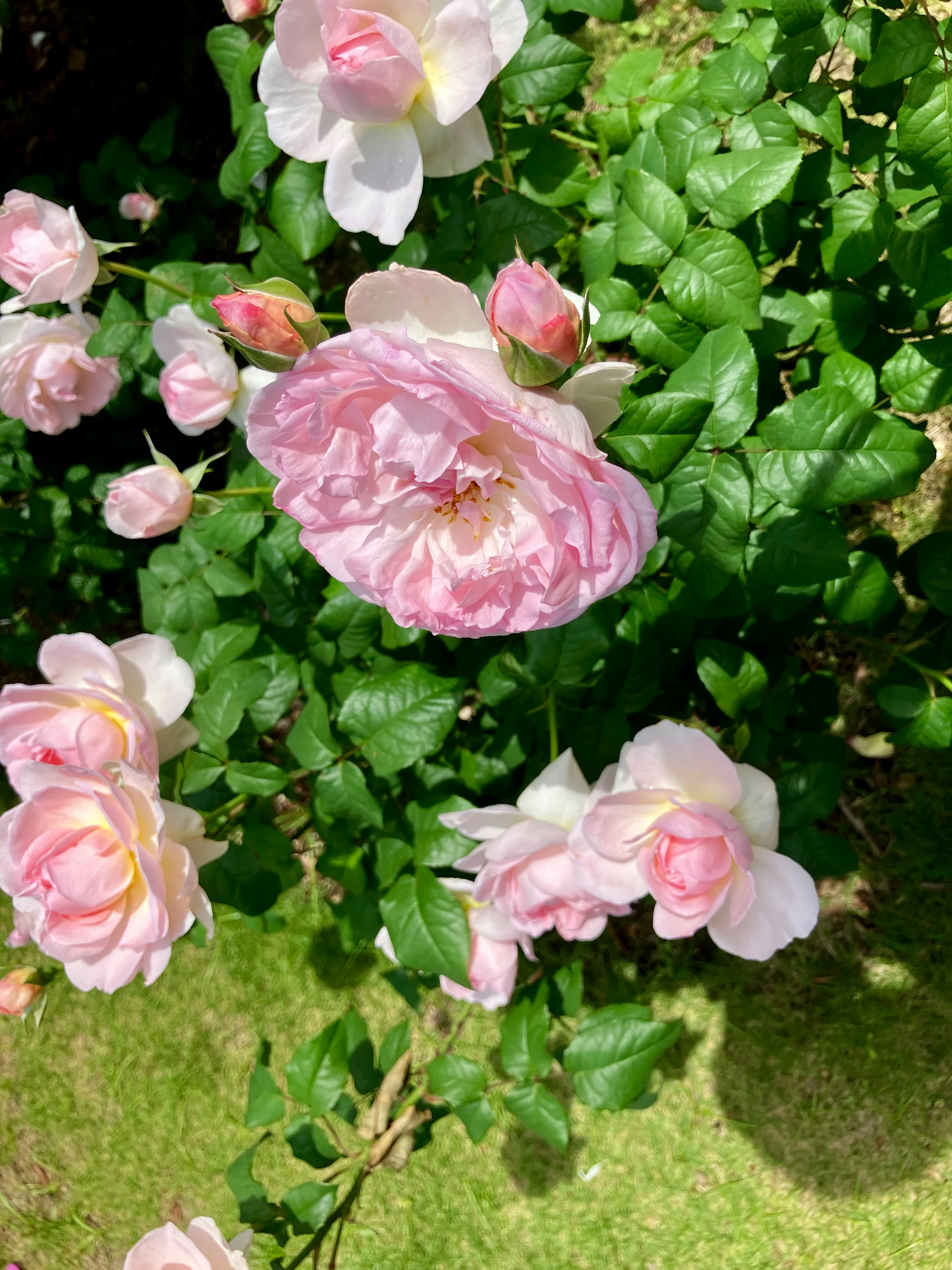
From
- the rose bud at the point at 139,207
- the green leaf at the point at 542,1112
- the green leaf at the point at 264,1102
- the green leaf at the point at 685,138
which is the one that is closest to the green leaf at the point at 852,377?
the green leaf at the point at 685,138

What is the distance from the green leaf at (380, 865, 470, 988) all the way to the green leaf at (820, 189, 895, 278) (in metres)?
1.03

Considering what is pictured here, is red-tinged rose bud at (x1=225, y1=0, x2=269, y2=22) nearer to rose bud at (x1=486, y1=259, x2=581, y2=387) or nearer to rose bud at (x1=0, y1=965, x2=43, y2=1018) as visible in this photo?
rose bud at (x1=486, y1=259, x2=581, y2=387)

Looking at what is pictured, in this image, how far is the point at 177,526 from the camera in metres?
1.41

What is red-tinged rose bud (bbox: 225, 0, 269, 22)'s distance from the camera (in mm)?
1388

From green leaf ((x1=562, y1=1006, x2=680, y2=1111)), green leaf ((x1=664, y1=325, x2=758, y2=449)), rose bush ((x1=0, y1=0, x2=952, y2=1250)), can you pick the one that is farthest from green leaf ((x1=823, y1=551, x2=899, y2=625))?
green leaf ((x1=562, y1=1006, x2=680, y2=1111))

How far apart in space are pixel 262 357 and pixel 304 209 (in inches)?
24.6

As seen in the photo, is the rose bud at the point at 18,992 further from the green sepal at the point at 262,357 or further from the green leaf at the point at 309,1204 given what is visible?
the green sepal at the point at 262,357

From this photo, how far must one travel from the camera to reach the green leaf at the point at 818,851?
1.30 m

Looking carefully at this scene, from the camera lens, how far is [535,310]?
2.20 ft

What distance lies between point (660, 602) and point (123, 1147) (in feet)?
7.72

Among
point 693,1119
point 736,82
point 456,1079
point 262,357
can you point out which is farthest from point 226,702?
point 693,1119

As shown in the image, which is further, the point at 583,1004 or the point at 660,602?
the point at 583,1004

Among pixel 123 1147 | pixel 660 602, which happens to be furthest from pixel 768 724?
pixel 123 1147

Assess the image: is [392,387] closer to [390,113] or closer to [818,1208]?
[390,113]
